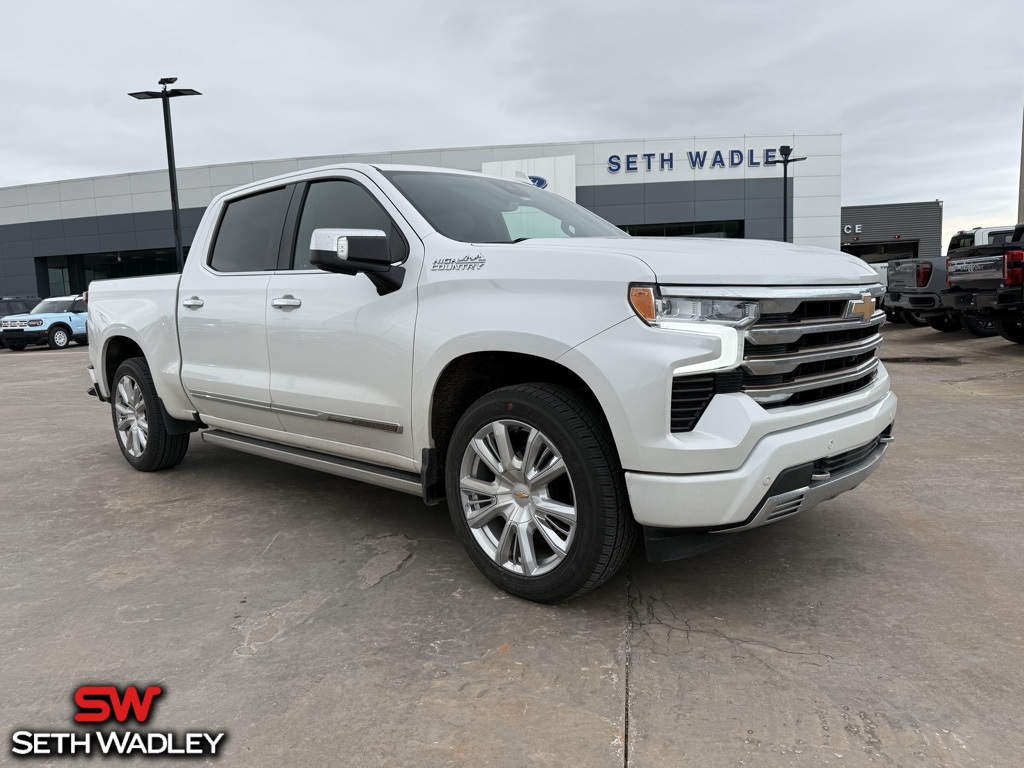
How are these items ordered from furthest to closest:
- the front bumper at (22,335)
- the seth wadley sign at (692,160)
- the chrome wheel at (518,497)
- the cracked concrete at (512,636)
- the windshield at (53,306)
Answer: the seth wadley sign at (692,160), the windshield at (53,306), the front bumper at (22,335), the chrome wheel at (518,497), the cracked concrete at (512,636)

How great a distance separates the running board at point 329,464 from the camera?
3.48 metres

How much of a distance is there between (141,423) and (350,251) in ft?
9.91

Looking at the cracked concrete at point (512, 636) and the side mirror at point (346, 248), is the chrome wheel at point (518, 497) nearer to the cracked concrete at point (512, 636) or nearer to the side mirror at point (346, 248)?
the cracked concrete at point (512, 636)

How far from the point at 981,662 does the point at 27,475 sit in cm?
580

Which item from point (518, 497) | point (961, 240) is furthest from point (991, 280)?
point (518, 497)

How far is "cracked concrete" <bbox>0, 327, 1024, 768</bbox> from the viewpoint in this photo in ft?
7.18

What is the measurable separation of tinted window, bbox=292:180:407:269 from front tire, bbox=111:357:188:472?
73.2 inches

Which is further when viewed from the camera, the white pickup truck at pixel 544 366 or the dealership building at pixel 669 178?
the dealership building at pixel 669 178

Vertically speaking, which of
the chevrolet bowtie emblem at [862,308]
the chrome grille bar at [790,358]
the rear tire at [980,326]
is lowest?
the rear tire at [980,326]

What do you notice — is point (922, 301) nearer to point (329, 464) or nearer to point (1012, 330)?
point (1012, 330)

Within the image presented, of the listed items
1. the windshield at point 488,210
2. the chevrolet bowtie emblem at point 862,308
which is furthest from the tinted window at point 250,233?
the chevrolet bowtie emblem at point 862,308

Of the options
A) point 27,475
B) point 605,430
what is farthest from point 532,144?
point 605,430

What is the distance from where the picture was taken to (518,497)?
300 centimetres

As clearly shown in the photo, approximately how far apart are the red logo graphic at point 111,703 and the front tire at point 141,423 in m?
2.90
